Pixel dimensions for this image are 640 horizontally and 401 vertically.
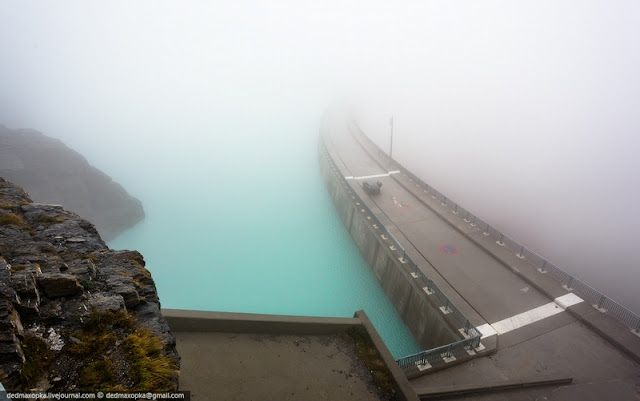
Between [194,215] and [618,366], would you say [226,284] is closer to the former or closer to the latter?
[194,215]

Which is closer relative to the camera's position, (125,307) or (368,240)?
(125,307)

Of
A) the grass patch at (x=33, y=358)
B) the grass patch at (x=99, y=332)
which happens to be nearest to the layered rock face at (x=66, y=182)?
the grass patch at (x=99, y=332)

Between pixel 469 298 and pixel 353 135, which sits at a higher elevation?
pixel 353 135

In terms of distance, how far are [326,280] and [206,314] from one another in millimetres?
16691

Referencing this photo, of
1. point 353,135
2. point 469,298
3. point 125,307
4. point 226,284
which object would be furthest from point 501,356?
point 353,135

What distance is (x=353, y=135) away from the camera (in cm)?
6078

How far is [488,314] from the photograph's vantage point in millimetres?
18172

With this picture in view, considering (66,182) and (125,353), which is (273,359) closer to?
(125,353)

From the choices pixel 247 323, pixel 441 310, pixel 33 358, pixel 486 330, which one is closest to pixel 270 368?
pixel 247 323

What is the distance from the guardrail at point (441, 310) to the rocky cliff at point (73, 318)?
10552mm

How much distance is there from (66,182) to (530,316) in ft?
152

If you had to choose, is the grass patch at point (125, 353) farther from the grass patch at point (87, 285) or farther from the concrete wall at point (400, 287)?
the concrete wall at point (400, 287)

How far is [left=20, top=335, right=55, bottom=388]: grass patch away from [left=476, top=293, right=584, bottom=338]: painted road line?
17774mm

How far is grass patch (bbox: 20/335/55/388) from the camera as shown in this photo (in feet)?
17.7
